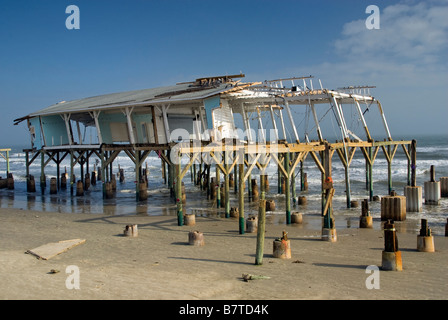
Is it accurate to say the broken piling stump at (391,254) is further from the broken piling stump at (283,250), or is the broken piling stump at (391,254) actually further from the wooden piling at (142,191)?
the wooden piling at (142,191)

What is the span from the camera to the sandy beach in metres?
8.09

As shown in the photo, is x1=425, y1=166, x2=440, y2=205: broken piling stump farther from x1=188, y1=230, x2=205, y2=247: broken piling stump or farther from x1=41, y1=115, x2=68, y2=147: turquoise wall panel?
x1=41, y1=115, x2=68, y2=147: turquoise wall panel

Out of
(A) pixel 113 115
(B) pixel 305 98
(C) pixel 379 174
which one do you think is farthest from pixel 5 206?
(C) pixel 379 174

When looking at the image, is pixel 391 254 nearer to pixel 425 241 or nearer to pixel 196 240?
pixel 425 241

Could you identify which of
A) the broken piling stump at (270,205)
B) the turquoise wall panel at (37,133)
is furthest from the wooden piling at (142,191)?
the turquoise wall panel at (37,133)

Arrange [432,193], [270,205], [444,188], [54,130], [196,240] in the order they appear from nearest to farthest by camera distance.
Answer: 1. [196,240]
2. [270,205]
3. [432,193]
4. [444,188]
5. [54,130]

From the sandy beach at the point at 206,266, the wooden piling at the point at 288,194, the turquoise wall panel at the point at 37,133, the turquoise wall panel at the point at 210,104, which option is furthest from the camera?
the turquoise wall panel at the point at 37,133

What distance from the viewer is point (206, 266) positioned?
10.3 m

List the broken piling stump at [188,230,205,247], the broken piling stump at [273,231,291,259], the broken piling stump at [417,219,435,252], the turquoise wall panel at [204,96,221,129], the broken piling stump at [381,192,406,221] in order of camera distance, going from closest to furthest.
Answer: the broken piling stump at [273,231,291,259] < the broken piling stump at [417,219,435,252] < the broken piling stump at [188,230,205,247] < the broken piling stump at [381,192,406,221] < the turquoise wall panel at [204,96,221,129]

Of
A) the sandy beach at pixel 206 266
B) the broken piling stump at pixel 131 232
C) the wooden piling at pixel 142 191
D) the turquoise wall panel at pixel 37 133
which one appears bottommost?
the sandy beach at pixel 206 266

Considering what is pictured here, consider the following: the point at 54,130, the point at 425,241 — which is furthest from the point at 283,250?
the point at 54,130

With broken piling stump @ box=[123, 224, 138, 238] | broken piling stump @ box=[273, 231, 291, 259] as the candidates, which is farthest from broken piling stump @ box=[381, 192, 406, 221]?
broken piling stump @ box=[123, 224, 138, 238]

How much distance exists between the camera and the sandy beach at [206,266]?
26.6ft

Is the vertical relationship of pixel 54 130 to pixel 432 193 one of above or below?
above
